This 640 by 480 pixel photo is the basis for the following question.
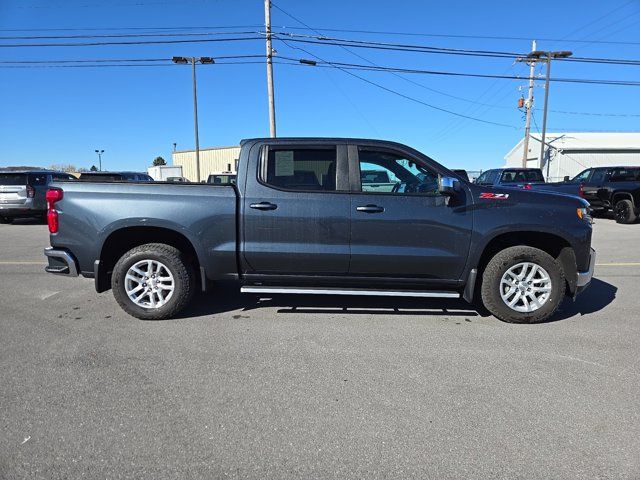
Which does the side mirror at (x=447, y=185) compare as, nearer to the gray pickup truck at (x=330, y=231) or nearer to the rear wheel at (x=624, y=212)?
the gray pickup truck at (x=330, y=231)

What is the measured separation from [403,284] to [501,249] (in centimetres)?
118

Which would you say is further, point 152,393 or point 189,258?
point 189,258

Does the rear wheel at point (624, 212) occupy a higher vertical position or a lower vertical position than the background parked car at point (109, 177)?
lower

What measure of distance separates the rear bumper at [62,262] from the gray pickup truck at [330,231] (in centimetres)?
1

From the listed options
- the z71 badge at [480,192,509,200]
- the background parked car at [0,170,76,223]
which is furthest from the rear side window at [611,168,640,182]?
the background parked car at [0,170,76,223]

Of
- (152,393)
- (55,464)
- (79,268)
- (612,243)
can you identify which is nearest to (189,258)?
(79,268)

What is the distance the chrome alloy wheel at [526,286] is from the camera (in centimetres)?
433

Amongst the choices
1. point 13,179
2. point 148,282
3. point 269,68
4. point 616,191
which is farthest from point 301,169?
point 269,68

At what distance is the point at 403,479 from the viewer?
2.16 metres

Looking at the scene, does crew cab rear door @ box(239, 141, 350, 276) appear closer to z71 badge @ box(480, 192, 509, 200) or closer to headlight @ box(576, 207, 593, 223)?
z71 badge @ box(480, 192, 509, 200)

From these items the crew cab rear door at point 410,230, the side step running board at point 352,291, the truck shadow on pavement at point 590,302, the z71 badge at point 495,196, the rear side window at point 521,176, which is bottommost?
the truck shadow on pavement at point 590,302

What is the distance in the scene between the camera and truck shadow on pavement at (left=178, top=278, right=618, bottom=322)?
15.6 ft

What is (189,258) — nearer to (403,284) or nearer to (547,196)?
(403,284)

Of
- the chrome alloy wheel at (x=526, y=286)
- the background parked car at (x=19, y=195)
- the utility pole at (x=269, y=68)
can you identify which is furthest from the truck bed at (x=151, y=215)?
the utility pole at (x=269, y=68)
